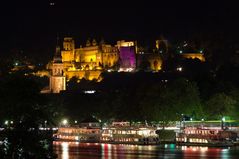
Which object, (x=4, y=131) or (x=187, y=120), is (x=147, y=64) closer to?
(x=187, y=120)

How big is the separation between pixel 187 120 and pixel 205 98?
8505mm

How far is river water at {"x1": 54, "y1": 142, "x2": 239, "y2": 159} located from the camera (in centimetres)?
4316

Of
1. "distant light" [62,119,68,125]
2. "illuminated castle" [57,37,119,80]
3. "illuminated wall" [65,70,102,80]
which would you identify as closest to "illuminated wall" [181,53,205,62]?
"illuminated castle" [57,37,119,80]

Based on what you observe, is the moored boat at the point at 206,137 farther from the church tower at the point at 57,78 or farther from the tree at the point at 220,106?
the church tower at the point at 57,78

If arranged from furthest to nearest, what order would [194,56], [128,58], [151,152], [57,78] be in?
[128,58], [194,56], [57,78], [151,152]

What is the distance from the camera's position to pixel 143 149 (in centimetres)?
4994

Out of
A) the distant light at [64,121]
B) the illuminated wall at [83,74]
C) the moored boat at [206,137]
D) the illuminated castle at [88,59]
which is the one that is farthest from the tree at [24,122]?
the illuminated castle at [88,59]

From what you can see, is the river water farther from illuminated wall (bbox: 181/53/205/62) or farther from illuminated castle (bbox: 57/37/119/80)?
illuminated castle (bbox: 57/37/119/80)

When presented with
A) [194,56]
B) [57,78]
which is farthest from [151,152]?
[194,56]

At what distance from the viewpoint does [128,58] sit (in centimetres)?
11212

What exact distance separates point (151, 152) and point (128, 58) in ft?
217

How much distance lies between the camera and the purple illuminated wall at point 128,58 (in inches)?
4409

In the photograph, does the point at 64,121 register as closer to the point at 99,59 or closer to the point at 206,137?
the point at 206,137

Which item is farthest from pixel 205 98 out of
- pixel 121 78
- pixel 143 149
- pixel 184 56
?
pixel 184 56
